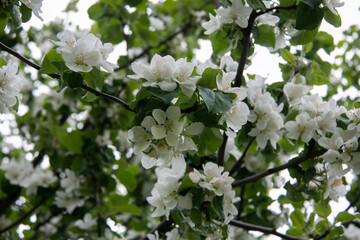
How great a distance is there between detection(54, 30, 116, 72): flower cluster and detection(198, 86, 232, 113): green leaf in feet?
0.96

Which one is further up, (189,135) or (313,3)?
(313,3)

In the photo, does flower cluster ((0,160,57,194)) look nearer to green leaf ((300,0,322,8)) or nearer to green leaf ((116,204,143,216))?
green leaf ((116,204,143,216))

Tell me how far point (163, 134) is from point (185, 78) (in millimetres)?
163

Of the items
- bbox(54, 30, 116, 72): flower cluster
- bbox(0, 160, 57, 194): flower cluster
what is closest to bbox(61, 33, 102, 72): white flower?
bbox(54, 30, 116, 72): flower cluster

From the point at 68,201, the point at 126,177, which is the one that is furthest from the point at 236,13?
the point at 68,201

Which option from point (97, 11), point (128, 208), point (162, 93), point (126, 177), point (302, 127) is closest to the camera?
point (162, 93)

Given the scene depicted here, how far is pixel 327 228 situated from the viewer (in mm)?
1618

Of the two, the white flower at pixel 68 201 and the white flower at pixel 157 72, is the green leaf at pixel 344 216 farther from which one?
the white flower at pixel 68 201

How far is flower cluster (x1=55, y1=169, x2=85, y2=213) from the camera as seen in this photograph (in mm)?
2359

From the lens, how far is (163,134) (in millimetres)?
1131

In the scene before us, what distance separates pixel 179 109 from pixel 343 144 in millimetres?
546

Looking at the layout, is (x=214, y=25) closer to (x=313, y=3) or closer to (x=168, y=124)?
(x=313, y=3)

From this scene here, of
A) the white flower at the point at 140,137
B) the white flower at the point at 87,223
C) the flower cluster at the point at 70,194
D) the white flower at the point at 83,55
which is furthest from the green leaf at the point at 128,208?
the white flower at the point at 83,55

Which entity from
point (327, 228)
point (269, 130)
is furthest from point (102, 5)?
point (327, 228)
